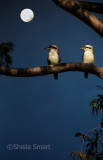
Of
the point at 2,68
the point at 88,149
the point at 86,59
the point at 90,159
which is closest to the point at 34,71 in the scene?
the point at 2,68

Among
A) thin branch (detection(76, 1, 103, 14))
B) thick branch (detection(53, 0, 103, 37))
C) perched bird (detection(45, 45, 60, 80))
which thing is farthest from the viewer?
perched bird (detection(45, 45, 60, 80))

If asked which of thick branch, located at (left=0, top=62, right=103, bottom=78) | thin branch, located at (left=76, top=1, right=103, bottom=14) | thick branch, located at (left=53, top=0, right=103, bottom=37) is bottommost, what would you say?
thick branch, located at (left=0, top=62, right=103, bottom=78)

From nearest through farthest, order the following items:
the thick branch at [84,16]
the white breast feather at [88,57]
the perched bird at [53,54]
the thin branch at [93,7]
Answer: the thick branch at [84,16] → the thin branch at [93,7] → the white breast feather at [88,57] → the perched bird at [53,54]

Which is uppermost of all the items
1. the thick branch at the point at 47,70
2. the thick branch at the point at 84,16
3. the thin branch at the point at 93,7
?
the thin branch at the point at 93,7

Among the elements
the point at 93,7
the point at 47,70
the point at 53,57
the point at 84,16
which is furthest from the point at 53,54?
the point at 84,16

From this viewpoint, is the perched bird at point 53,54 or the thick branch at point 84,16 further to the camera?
the perched bird at point 53,54

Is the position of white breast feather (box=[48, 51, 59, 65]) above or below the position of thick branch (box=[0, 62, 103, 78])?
above

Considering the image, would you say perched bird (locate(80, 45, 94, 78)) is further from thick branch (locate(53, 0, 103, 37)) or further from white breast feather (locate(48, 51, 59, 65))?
thick branch (locate(53, 0, 103, 37))

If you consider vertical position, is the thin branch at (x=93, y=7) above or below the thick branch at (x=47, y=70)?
above

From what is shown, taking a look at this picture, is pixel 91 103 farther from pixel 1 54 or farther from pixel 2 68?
pixel 2 68

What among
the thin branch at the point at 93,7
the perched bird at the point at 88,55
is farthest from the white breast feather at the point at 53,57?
the thin branch at the point at 93,7

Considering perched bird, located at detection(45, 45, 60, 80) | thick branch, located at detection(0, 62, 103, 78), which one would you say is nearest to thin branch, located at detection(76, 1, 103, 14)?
thick branch, located at detection(0, 62, 103, 78)

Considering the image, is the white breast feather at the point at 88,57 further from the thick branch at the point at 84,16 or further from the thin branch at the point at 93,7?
the thick branch at the point at 84,16

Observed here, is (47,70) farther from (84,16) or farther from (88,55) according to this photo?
(88,55)
